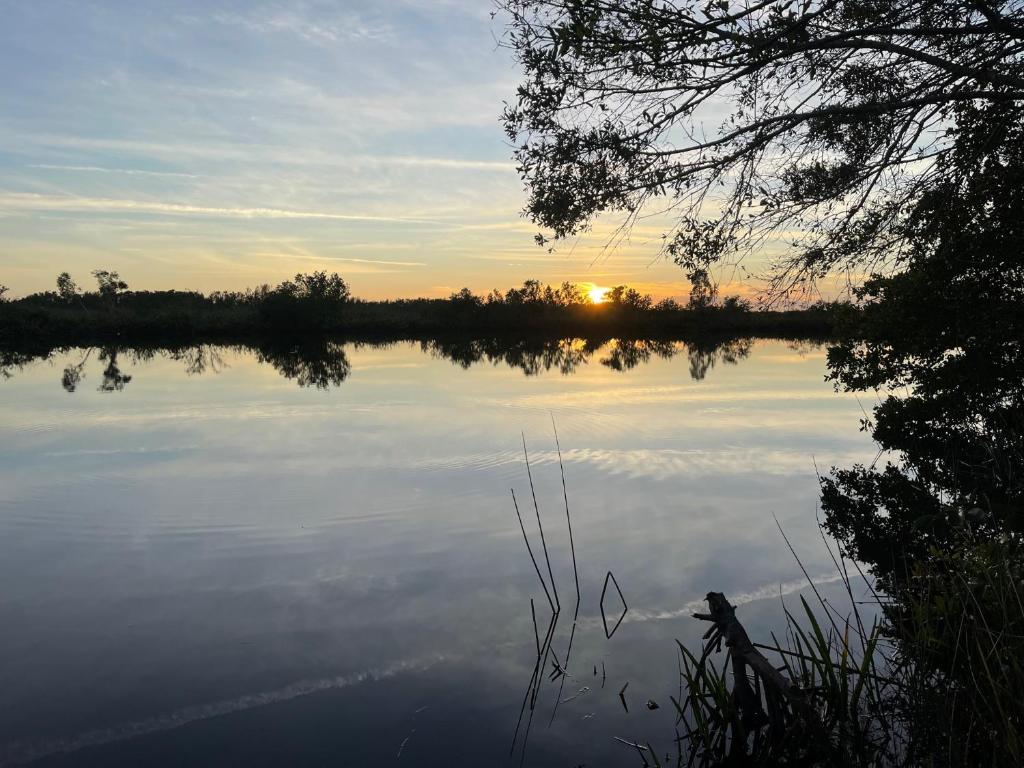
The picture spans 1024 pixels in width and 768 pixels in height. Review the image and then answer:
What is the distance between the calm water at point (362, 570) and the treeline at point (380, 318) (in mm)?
45912

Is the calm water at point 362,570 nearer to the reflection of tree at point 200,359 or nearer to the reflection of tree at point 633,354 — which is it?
the reflection of tree at point 200,359

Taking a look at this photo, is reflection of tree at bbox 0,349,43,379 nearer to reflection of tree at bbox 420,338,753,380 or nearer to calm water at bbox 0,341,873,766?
calm water at bbox 0,341,873,766

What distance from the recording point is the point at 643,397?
22.7m

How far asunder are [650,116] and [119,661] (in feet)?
22.6

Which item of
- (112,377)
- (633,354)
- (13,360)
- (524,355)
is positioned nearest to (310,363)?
(112,377)

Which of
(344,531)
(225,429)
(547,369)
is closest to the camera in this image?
(344,531)

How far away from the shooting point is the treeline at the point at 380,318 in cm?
6162

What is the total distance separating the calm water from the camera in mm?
4668

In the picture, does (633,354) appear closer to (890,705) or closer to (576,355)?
(576,355)

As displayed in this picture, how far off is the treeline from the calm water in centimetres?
4591

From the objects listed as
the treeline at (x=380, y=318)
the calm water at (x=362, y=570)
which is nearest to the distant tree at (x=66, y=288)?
the treeline at (x=380, y=318)

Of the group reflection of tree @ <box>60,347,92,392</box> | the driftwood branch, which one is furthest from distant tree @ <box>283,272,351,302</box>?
the driftwood branch

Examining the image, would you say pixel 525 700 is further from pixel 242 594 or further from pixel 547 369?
pixel 547 369

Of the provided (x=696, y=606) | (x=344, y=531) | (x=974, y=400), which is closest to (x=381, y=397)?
(x=344, y=531)
